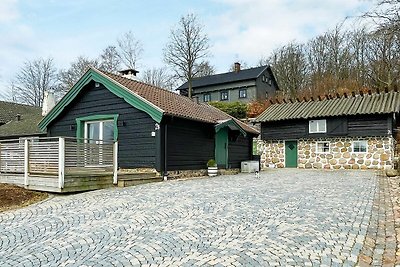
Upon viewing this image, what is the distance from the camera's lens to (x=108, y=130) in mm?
15055

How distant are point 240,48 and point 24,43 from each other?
27.3m

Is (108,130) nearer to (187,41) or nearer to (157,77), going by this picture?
(187,41)

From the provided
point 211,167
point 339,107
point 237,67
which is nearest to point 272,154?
point 339,107

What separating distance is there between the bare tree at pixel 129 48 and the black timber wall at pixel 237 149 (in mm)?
23631

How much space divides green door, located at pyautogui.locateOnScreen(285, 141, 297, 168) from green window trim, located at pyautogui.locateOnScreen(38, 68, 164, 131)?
14081 millimetres

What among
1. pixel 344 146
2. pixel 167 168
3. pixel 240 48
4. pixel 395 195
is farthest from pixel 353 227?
pixel 240 48

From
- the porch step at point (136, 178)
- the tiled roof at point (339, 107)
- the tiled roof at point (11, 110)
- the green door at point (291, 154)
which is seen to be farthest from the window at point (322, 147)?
the tiled roof at point (11, 110)

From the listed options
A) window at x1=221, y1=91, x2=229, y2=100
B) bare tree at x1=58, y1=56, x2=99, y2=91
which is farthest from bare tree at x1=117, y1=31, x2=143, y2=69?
window at x1=221, y1=91, x2=229, y2=100

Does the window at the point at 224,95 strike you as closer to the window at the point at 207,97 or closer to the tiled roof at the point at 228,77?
the tiled roof at the point at 228,77

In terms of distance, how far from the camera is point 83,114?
51.1 feet

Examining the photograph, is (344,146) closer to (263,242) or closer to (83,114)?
(83,114)

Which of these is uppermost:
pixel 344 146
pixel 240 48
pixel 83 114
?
pixel 240 48

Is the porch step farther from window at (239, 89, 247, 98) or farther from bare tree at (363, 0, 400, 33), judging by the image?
window at (239, 89, 247, 98)

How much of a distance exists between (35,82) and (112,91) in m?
33.4
